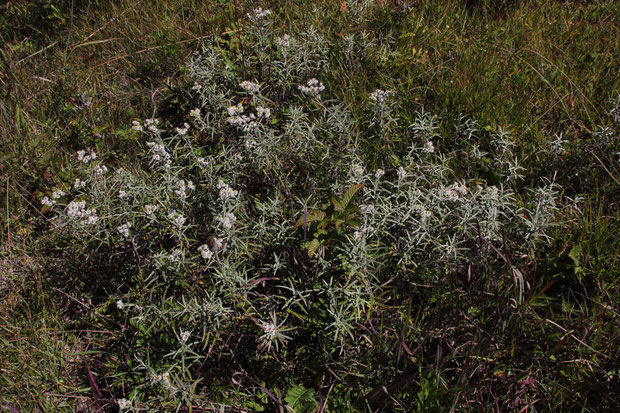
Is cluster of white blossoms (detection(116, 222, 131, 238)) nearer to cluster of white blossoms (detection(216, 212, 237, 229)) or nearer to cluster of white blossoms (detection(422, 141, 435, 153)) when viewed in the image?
cluster of white blossoms (detection(216, 212, 237, 229))

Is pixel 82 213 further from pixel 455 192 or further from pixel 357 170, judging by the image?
pixel 455 192

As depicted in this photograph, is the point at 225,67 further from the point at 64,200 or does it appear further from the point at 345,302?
the point at 345,302

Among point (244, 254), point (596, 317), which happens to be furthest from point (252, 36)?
point (596, 317)

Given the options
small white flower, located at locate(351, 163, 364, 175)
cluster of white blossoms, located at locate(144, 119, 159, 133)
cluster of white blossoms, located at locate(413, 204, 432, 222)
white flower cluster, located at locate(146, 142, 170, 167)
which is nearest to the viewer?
cluster of white blossoms, located at locate(413, 204, 432, 222)

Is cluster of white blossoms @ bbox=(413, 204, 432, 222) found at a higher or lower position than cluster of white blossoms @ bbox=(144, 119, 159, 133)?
lower

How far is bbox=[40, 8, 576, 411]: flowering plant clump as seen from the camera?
233 cm

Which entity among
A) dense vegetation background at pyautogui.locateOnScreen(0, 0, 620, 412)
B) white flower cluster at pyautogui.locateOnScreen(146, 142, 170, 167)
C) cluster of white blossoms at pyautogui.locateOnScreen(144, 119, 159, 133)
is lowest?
dense vegetation background at pyautogui.locateOnScreen(0, 0, 620, 412)

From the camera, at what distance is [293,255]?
2.48 meters

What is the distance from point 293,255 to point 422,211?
763mm

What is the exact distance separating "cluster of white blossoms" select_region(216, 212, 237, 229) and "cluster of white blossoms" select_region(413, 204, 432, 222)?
103cm

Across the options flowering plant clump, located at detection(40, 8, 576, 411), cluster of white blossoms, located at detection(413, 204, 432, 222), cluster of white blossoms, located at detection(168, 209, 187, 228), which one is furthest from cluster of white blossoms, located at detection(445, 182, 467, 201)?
cluster of white blossoms, located at detection(168, 209, 187, 228)

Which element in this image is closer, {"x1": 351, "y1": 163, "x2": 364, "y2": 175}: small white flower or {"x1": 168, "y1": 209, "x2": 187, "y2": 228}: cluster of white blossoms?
{"x1": 168, "y1": 209, "x2": 187, "y2": 228}: cluster of white blossoms

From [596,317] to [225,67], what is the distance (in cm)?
318

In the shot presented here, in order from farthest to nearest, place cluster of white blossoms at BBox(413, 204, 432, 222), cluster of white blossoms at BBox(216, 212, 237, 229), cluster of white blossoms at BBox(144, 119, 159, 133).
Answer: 1. cluster of white blossoms at BBox(144, 119, 159, 133)
2. cluster of white blossoms at BBox(413, 204, 432, 222)
3. cluster of white blossoms at BBox(216, 212, 237, 229)
